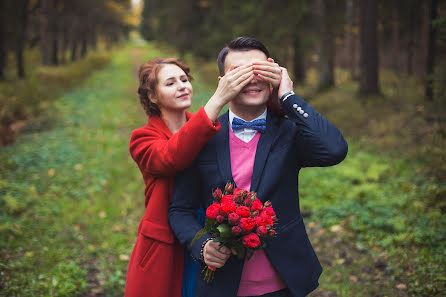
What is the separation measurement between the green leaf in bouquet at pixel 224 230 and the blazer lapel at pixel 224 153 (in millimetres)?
395

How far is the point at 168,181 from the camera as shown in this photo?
2.58 metres

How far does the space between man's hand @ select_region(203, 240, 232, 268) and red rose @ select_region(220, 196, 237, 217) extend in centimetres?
23

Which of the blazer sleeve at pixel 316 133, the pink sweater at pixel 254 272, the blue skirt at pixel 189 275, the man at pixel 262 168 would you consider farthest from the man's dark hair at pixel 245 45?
the blue skirt at pixel 189 275

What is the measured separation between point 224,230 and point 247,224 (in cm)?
14

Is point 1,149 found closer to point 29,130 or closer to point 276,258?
point 29,130

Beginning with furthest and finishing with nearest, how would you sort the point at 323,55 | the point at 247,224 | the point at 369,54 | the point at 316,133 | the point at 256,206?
1. the point at 323,55
2. the point at 369,54
3. the point at 316,133
4. the point at 256,206
5. the point at 247,224

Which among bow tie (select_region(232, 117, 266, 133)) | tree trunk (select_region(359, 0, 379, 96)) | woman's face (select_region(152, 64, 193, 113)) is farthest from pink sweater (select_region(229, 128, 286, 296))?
tree trunk (select_region(359, 0, 379, 96))

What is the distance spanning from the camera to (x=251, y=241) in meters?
1.74

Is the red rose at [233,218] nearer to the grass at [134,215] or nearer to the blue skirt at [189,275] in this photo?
the blue skirt at [189,275]

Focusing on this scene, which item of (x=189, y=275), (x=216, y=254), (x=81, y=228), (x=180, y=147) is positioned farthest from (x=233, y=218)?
(x=81, y=228)

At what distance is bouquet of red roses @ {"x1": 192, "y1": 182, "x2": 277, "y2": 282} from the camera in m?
1.74

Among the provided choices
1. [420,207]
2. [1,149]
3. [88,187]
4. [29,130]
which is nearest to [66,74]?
[29,130]

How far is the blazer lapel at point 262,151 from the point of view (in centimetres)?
212

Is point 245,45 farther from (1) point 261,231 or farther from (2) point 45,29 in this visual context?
(2) point 45,29
